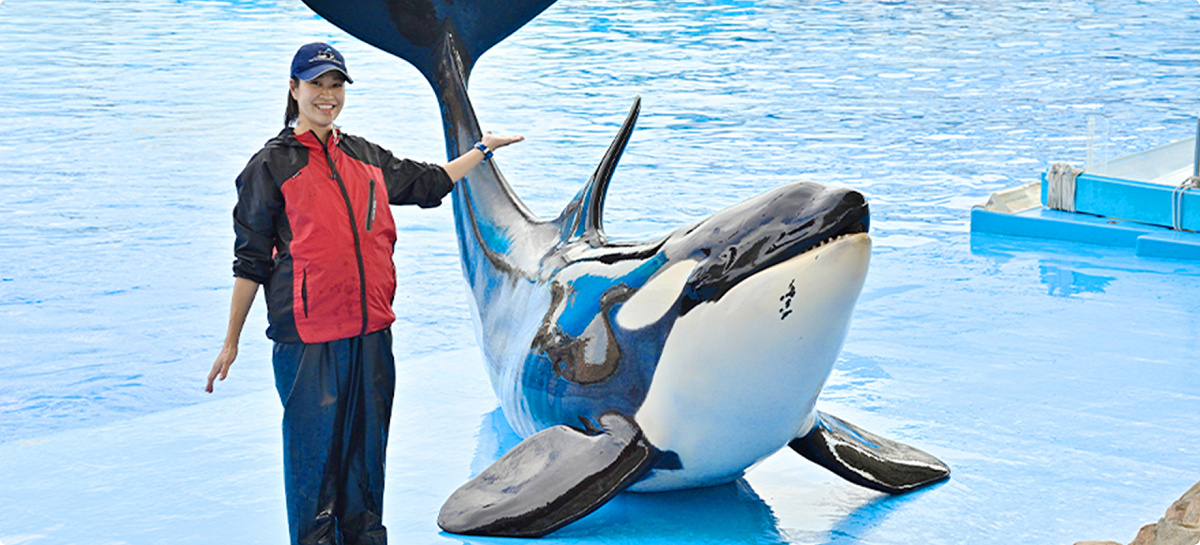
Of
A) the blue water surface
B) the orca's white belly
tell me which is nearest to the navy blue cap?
the orca's white belly

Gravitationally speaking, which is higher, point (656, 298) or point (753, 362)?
point (656, 298)

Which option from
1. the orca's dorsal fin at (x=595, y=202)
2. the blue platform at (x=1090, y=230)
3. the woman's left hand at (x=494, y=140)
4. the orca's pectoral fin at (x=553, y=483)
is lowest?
the blue platform at (x=1090, y=230)

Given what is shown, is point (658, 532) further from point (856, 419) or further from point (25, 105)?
point (25, 105)

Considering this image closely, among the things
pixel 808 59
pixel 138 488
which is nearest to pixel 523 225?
pixel 138 488

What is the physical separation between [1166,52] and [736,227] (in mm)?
19702

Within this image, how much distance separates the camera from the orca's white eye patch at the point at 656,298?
4.14 metres

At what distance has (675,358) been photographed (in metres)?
4.13

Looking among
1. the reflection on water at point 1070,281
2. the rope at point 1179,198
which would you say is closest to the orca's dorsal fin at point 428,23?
the reflection on water at point 1070,281

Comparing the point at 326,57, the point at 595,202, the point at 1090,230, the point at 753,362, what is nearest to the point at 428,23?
the point at 595,202

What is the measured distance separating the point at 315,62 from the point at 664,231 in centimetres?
586

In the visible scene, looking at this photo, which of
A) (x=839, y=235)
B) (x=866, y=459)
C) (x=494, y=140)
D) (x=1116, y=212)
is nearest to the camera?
(x=839, y=235)

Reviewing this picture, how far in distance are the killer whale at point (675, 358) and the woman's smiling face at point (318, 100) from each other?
114 centimetres

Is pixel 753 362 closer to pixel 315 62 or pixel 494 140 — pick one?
pixel 494 140

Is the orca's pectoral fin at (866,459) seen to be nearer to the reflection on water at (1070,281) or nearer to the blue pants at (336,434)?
the blue pants at (336,434)
